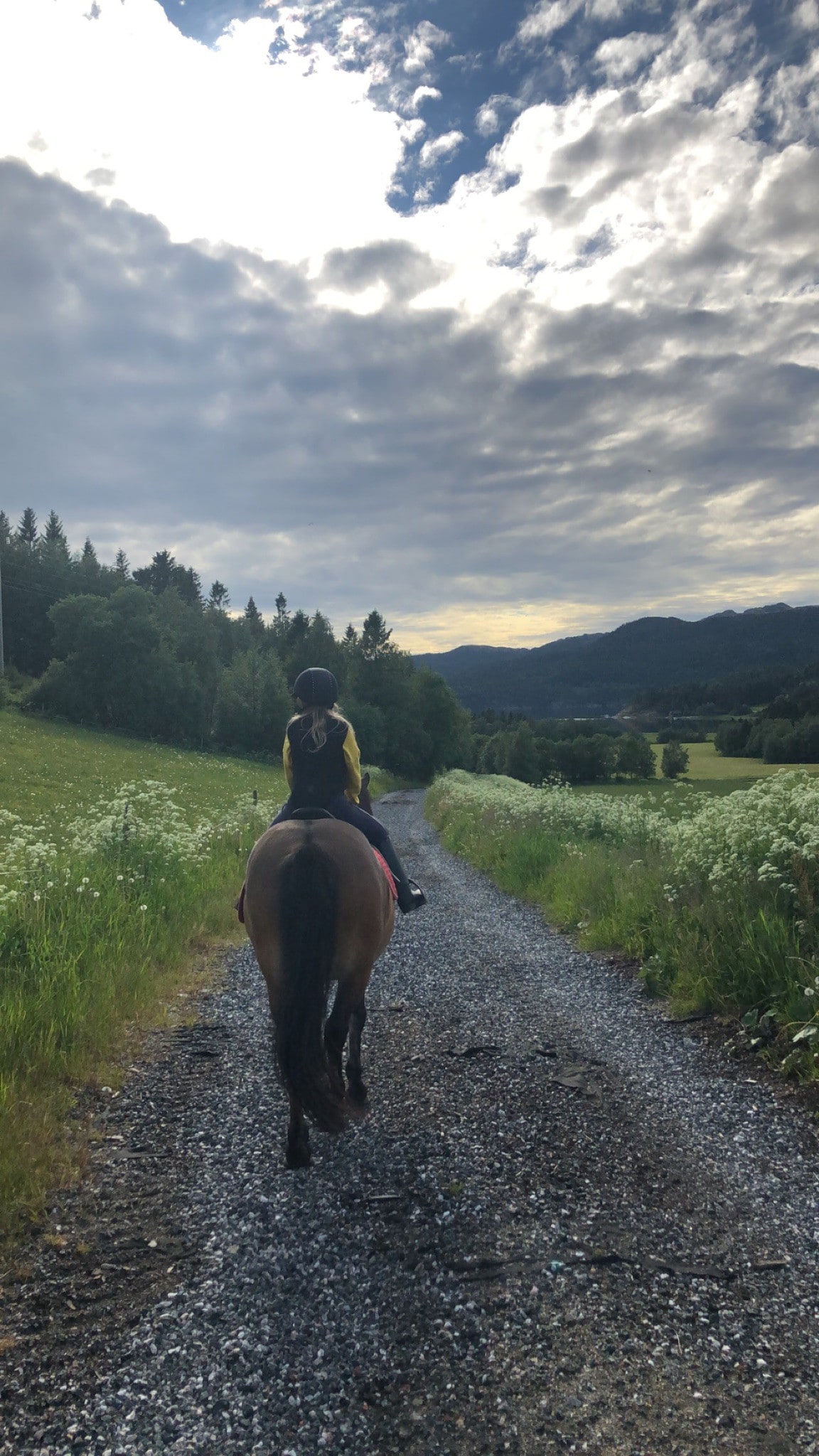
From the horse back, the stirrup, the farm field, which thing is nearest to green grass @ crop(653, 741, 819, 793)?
the farm field

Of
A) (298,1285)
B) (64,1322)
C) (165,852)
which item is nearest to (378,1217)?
(298,1285)

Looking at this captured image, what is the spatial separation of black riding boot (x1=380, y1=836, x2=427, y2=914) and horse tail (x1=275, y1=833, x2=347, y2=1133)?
1.40 metres

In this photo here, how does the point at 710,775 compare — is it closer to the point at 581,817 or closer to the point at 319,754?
the point at 581,817

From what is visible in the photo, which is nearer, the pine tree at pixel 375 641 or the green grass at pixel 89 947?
the green grass at pixel 89 947

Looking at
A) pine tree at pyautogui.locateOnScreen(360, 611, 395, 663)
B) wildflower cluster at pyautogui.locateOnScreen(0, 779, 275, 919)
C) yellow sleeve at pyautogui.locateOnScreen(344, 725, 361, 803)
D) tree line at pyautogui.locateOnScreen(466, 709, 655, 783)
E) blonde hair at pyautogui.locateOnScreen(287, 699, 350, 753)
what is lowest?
tree line at pyautogui.locateOnScreen(466, 709, 655, 783)

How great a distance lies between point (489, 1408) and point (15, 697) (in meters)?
69.6

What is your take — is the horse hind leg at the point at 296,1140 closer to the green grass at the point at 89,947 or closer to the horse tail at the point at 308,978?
the horse tail at the point at 308,978

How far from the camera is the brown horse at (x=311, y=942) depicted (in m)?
4.47

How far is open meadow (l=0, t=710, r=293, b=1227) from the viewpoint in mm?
4770

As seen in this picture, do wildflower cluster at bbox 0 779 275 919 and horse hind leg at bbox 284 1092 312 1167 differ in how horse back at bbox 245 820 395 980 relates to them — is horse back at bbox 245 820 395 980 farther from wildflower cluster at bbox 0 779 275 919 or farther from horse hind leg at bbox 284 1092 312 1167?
wildflower cluster at bbox 0 779 275 919

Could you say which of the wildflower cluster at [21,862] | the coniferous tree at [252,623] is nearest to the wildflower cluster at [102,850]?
the wildflower cluster at [21,862]

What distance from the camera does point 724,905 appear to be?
748cm

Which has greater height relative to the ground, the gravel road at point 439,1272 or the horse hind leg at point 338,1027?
the horse hind leg at point 338,1027

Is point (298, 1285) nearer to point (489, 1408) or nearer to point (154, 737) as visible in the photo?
point (489, 1408)
